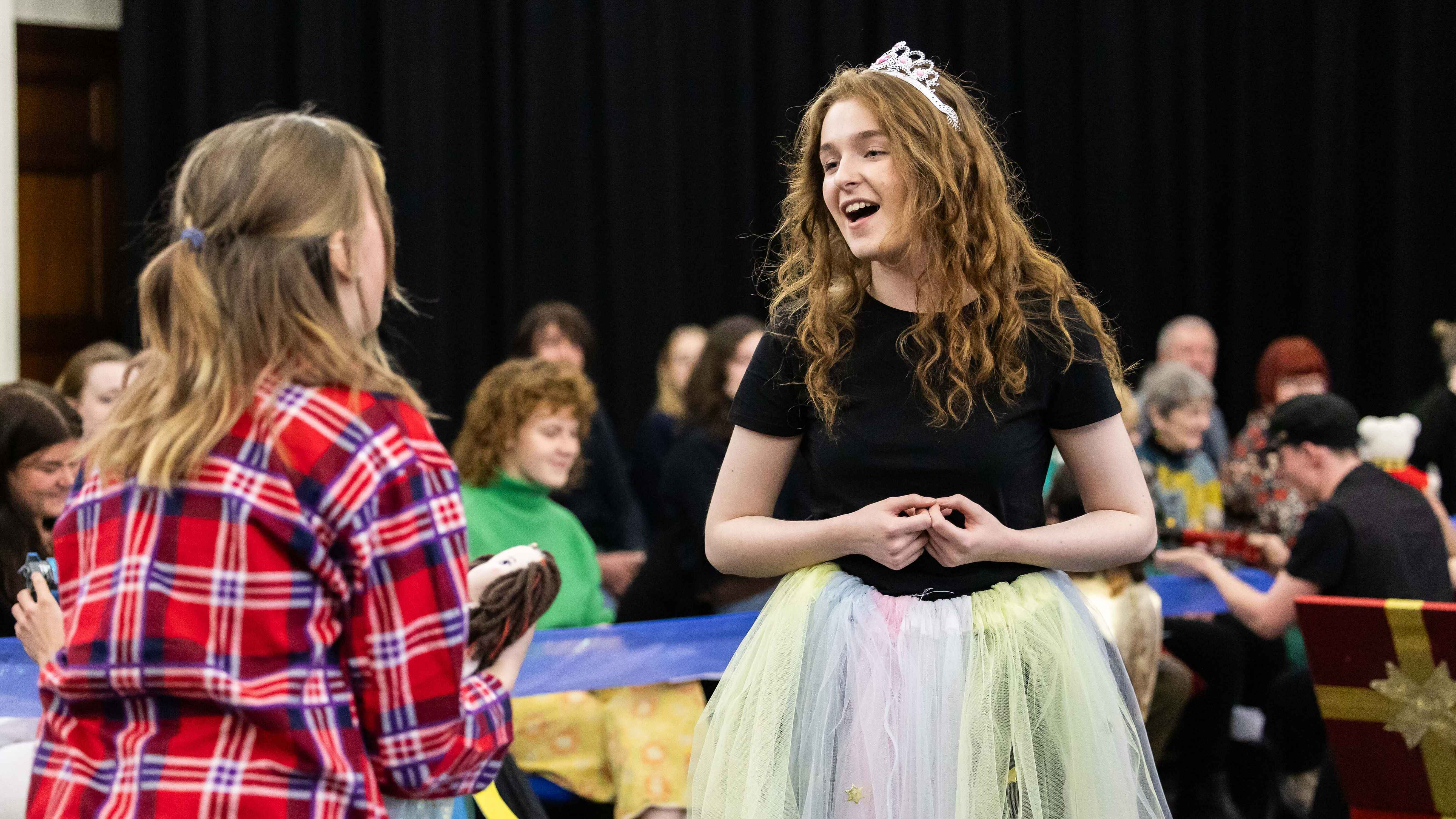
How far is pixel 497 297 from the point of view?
246 inches

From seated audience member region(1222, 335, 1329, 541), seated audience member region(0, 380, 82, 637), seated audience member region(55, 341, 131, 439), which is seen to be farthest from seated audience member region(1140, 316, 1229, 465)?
seated audience member region(0, 380, 82, 637)

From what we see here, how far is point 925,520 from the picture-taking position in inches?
67.8

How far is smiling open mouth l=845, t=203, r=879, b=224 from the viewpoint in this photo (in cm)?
185

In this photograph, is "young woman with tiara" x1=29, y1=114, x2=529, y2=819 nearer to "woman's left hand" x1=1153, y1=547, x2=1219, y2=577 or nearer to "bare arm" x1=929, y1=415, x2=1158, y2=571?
"bare arm" x1=929, y1=415, x2=1158, y2=571

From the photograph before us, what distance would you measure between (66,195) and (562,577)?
3.44 m

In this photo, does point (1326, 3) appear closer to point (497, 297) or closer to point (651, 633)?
point (497, 297)

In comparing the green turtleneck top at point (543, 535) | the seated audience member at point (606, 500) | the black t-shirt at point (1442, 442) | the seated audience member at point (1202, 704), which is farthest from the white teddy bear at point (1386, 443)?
the seated audience member at point (606, 500)

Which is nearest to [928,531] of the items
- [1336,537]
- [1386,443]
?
[1336,537]

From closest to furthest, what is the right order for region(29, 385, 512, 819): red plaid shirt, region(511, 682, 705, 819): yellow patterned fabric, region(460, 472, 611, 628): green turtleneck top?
region(29, 385, 512, 819): red plaid shirt → region(511, 682, 705, 819): yellow patterned fabric → region(460, 472, 611, 628): green turtleneck top

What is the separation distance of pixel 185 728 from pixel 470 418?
273cm

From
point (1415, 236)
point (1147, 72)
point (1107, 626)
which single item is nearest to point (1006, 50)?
point (1147, 72)

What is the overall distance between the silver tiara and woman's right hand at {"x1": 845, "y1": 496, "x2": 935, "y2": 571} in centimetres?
51

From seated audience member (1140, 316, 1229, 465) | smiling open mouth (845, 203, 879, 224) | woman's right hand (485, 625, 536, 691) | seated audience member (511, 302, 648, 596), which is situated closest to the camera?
woman's right hand (485, 625, 536, 691)

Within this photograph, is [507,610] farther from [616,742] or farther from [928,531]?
[616,742]
